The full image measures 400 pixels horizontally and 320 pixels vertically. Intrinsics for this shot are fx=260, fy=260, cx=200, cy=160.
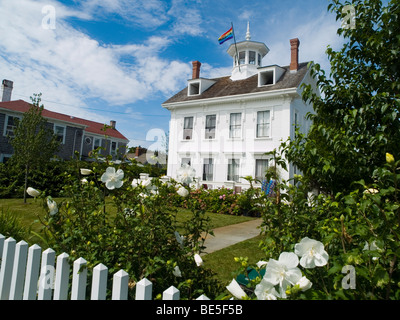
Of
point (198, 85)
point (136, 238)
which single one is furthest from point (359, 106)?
point (198, 85)

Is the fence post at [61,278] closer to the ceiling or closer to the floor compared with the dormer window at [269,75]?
closer to the floor

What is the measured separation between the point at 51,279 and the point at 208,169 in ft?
52.2

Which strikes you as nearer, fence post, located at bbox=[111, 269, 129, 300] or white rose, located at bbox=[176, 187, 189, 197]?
fence post, located at bbox=[111, 269, 129, 300]

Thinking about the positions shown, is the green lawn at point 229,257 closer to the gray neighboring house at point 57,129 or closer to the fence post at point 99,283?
the fence post at point 99,283

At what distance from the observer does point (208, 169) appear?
58.1 feet

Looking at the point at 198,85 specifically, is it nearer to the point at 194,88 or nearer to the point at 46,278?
the point at 194,88

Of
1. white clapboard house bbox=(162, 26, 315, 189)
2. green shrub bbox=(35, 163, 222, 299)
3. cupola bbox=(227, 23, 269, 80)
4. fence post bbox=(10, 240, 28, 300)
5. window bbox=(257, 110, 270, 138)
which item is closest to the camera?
green shrub bbox=(35, 163, 222, 299)

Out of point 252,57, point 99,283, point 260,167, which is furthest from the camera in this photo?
point 252,57

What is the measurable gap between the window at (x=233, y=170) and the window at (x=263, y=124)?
225 centimetres

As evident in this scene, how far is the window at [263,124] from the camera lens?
631 inches

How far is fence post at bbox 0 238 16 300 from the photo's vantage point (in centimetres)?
221

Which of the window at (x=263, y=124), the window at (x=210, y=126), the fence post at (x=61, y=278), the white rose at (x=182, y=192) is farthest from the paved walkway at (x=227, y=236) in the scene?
the window at (x=210, y=126)

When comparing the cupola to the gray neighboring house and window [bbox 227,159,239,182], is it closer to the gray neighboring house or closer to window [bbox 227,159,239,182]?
window [bbox 227,159,239,182]

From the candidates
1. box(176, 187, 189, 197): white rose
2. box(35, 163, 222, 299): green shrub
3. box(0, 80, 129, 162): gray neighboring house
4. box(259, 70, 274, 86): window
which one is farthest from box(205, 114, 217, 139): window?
box(176, 187, 189, 197): white rose
